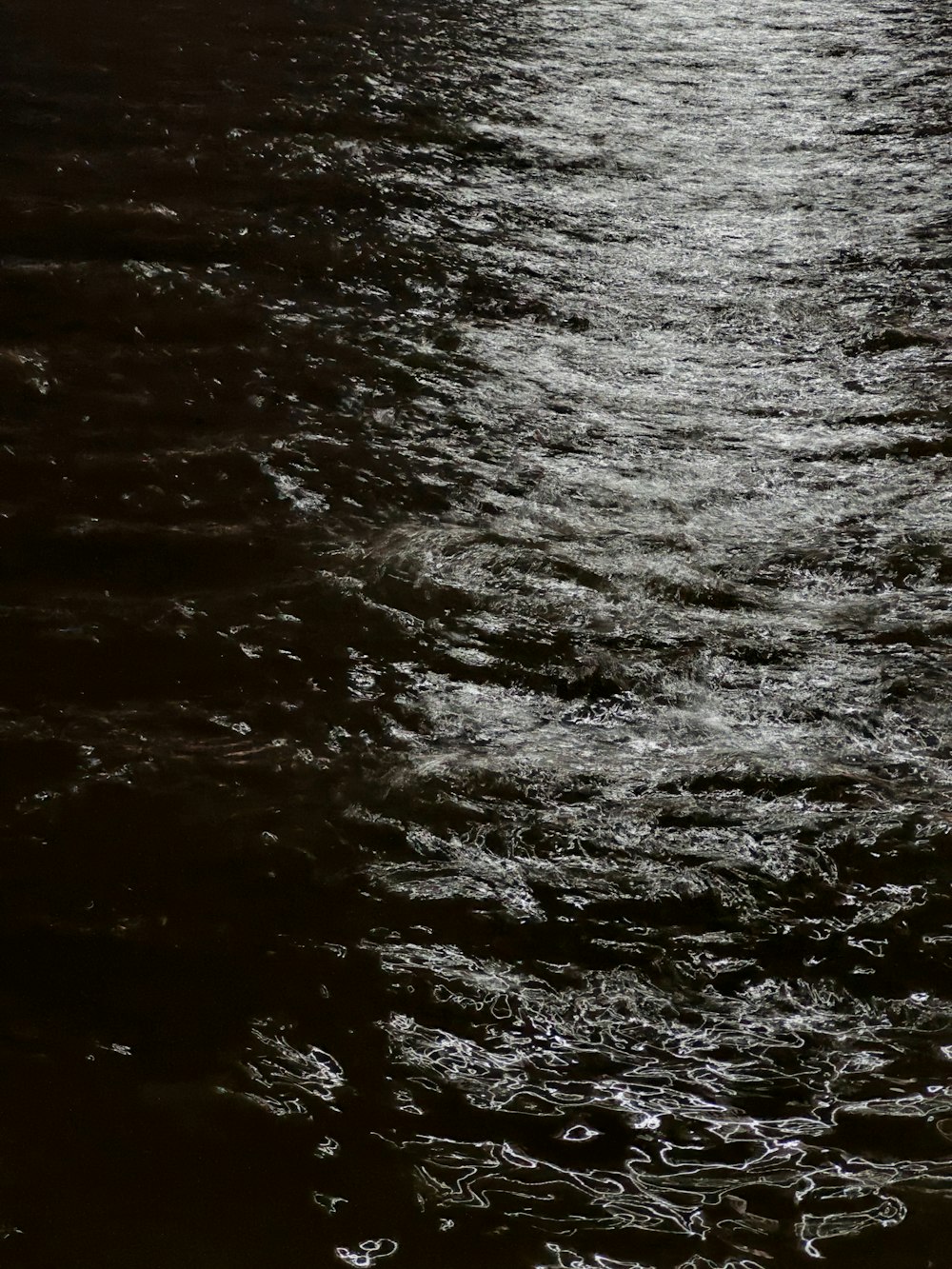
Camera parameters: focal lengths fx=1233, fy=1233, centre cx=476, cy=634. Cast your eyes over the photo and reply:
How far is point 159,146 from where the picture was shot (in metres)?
3.64

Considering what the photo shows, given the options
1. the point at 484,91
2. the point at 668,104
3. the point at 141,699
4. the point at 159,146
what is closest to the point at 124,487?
the point at 141,699

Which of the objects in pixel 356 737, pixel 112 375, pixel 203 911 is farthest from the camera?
pixel 112 375

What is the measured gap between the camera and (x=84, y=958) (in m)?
1.52

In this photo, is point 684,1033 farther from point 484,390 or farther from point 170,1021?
point 484,390

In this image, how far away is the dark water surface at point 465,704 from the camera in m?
1.33

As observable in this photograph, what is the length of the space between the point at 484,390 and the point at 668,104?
217 cm

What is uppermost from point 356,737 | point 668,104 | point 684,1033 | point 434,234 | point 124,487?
point 668,104

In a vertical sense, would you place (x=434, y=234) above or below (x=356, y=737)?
above

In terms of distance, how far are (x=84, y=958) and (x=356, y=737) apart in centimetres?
52

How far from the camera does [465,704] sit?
195 centimetres

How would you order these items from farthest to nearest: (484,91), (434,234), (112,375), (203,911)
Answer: (484,91) → (434,234) → (112,375) → (203,911)

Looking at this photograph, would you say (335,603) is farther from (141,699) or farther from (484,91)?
(484,91)

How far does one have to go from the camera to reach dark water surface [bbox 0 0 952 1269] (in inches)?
52.6

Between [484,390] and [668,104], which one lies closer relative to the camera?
[484,390]
